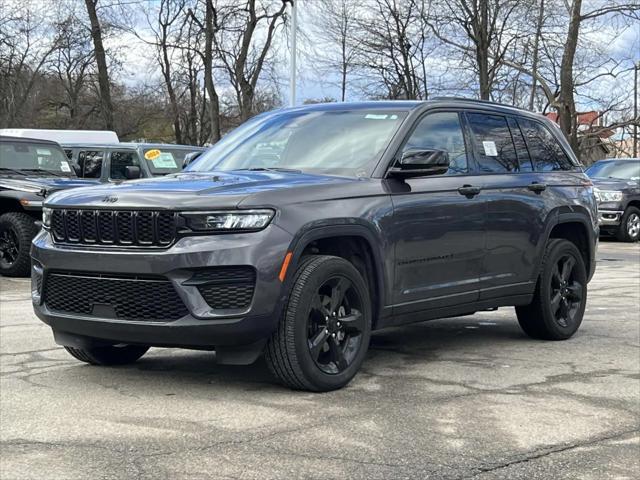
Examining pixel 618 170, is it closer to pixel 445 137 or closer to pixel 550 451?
pixel 445 137

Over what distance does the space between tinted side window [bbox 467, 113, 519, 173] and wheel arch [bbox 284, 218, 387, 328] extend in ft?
4.78

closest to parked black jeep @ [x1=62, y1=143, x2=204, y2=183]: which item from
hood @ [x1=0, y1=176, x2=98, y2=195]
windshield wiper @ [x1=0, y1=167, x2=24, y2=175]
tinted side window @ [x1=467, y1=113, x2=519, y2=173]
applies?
windshield wiper @ [x1=0, y1=167, x2=24, y2=175]

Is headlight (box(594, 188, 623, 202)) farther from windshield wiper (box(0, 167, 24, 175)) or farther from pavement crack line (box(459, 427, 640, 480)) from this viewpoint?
pavement crack line (box(459, 427, 640, 480))

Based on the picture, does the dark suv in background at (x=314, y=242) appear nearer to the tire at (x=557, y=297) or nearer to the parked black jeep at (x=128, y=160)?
the tire at (x=557, y=297)

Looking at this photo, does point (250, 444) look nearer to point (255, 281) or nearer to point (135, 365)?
point (255, 281)

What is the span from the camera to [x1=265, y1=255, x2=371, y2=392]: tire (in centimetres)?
479

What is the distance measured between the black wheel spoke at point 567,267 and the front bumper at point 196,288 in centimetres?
316

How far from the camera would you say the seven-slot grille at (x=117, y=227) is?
4.69 metres

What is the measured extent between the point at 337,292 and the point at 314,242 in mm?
321

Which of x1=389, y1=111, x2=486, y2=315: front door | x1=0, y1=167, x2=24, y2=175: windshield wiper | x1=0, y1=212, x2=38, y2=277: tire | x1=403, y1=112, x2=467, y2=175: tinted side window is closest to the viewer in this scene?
x1=389, y1=111, x2=486, y2=315: front door

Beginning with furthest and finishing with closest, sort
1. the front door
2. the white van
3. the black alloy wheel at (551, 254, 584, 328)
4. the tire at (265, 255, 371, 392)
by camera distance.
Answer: the white van → the black alloy wheel at (551, 254, 584, 328) → the front door → the tire at (265, 255, 371, 392)

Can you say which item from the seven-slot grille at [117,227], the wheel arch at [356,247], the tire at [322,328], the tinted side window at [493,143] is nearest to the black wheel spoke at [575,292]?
the tinted side window at [493,143]

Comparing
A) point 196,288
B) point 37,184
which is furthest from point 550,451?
point 37,184

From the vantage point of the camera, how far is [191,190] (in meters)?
4.80
